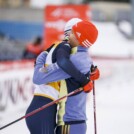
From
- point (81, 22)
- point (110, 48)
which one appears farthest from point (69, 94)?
point (110, 48)

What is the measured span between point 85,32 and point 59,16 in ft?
27.2

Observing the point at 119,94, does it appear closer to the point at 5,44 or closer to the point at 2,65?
the point at 2,65

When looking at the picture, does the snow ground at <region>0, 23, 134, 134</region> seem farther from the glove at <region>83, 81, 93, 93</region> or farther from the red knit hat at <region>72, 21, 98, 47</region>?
the red knit hat at <region>72, 21, 98, 47</region>

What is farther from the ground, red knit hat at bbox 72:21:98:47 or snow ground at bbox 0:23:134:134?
red knit hat at bbox 72:21:98:47

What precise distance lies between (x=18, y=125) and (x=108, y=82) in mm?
5591

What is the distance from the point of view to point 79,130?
3986 mm

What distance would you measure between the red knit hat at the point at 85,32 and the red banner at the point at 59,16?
7.85 meters

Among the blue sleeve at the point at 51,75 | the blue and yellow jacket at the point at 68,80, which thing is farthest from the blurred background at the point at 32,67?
the blue sleeve at the point at 51,75

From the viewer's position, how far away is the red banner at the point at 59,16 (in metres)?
11.8

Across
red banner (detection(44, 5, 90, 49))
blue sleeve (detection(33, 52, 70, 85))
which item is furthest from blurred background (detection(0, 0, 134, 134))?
blue sleeve (detection(33, 52, 70, 85))

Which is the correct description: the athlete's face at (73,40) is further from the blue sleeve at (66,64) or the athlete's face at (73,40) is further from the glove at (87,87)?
the glove at (87,87)

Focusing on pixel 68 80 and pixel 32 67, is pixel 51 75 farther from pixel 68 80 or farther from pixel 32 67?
pixel 32 67

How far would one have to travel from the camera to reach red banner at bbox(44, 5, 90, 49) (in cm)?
1180

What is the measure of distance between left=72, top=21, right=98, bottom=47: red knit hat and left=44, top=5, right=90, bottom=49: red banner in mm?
7848
